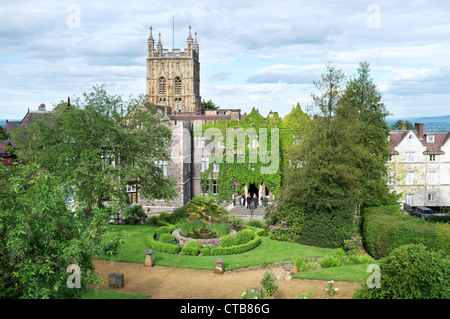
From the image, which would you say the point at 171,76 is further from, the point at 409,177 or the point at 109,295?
the point at 109,295

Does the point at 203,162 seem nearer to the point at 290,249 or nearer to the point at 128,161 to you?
the point at 128,161

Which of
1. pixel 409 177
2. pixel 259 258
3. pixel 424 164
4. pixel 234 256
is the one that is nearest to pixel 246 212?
pixel 234 256

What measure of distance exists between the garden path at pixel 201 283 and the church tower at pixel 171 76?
7228 cm

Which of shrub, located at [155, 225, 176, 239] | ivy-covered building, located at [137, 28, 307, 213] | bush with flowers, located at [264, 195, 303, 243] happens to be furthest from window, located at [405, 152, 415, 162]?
shrub, located at [155, 225, 176, 239]

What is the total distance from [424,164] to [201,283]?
143 feet

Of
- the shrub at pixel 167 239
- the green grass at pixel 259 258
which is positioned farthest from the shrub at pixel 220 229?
the shrub at pixel 167 239

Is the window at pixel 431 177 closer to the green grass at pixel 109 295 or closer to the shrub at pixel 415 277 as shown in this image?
the shrub at pixel 415 277

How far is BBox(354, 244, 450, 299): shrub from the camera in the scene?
46.4 feet

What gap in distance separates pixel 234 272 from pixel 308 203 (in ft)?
31.8

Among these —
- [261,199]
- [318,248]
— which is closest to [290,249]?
[318,248]

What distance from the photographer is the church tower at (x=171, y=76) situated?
93188mm

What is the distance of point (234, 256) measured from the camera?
26062 mm

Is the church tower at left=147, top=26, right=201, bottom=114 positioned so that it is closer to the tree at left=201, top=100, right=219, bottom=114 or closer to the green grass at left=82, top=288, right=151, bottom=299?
the tree at left=201, top=100, right=219, bottom=114
